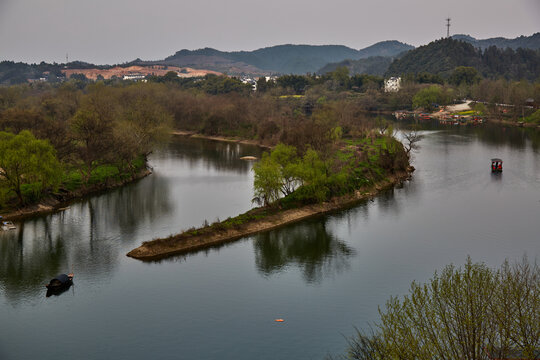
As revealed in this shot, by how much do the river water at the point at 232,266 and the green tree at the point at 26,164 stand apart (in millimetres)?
3811

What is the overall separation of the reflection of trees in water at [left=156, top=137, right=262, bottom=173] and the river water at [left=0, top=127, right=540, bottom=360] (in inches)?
437

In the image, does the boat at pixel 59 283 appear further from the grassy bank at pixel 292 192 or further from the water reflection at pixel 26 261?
the grassy bank at pixel 292 192

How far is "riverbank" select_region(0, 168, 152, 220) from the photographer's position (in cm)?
4638

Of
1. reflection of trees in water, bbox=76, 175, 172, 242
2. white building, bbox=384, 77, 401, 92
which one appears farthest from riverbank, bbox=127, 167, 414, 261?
white building, bbox=384, 77, 401, 92

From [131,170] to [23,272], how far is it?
29208 mm

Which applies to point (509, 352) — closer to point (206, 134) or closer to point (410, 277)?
point (410, 277)

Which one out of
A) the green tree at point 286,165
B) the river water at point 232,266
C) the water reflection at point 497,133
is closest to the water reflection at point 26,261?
the river water at point 232,266

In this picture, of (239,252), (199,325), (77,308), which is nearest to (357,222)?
(239,252)

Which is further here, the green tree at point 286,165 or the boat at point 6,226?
the green tree at point 286,165

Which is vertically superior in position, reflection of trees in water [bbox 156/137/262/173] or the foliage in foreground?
reflection of trees in water [bbox 156/137/262/173]

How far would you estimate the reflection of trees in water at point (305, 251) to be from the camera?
35781 millimetres

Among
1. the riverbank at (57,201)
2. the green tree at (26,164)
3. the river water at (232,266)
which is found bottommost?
the river water at (232,266)

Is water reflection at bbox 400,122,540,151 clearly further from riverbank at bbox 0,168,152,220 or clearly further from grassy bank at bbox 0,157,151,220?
riverbank at bbox 0,168,152,220

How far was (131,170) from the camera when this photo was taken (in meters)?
62.9
